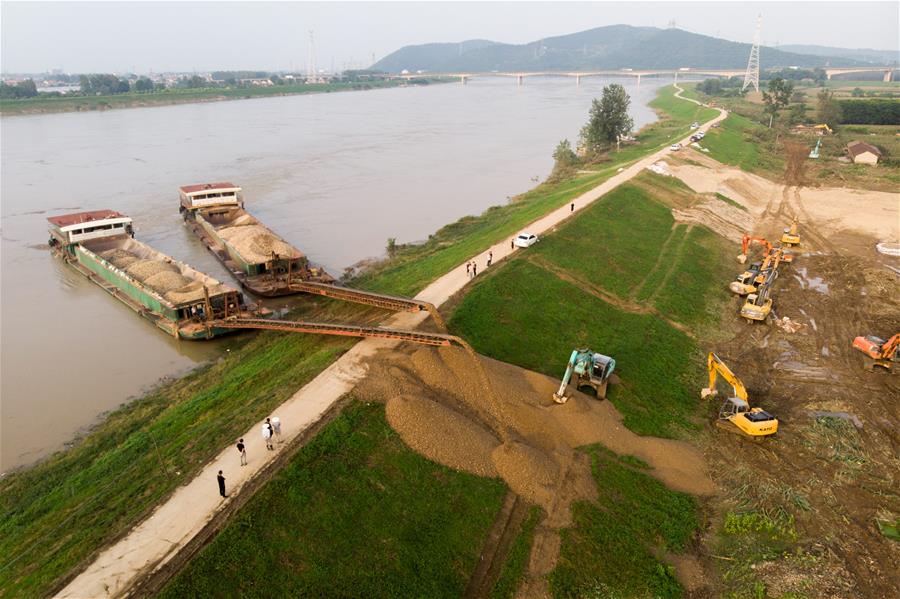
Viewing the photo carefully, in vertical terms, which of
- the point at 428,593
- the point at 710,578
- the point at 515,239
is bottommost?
the point at 710,578

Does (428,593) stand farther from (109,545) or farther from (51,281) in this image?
(51,281)

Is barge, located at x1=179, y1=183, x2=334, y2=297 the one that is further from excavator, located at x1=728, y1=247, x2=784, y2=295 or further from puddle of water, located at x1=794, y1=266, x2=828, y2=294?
puddle of water, located at x1=794, y1=266, x2=828, y2=294

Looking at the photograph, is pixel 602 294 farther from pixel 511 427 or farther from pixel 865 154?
pixel 865 154

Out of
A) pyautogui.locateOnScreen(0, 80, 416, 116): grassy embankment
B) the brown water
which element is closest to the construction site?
the brown water

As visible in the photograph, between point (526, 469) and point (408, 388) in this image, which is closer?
point (526, 469)

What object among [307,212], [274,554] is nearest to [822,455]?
[274,554]

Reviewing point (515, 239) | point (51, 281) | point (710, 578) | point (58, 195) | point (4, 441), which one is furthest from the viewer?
point (58, 195)

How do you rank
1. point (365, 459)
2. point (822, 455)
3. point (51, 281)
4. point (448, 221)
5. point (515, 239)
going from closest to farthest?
point (365, 459) < point (822, 455) < point (515, 239) < point (51, 281) < point (448, 221)

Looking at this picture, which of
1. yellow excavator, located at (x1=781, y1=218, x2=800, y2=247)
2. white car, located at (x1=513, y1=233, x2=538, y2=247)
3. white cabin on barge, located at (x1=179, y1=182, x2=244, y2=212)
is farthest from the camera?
white cabin on barge, located at (x1=179, y1=182, x2=244, y2=212)
